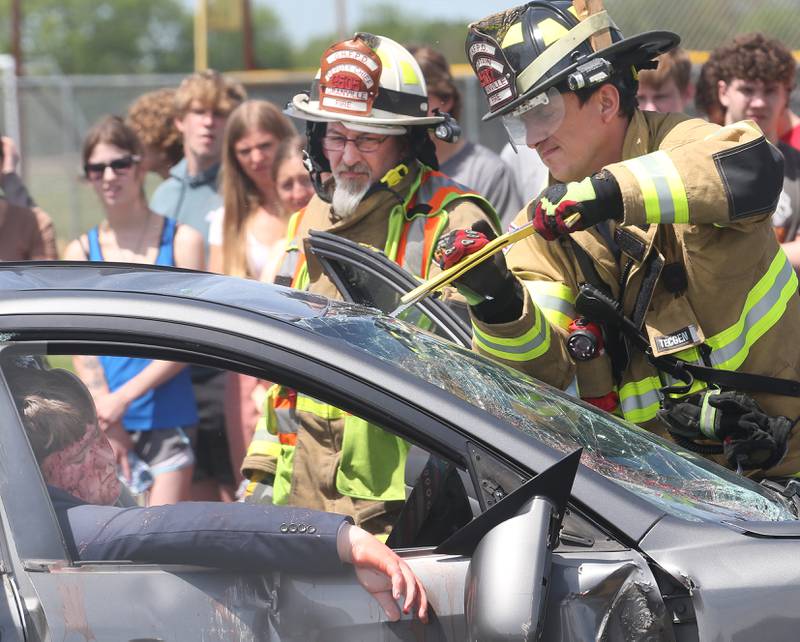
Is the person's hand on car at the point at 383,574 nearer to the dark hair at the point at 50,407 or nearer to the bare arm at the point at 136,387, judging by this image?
the dark hair at the point at 50,407

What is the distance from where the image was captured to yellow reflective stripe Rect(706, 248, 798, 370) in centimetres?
286

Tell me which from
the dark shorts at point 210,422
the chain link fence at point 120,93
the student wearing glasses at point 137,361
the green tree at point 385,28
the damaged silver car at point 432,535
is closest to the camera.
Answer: the damaged silver car at point 432,535

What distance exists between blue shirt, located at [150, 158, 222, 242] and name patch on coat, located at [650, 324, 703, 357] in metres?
3.05

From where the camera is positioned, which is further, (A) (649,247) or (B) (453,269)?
(A) (649,247)

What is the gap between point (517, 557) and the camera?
190 centimetres

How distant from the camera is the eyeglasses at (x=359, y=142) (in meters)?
3.68

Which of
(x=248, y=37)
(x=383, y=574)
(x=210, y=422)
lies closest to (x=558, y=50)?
(x=383, y=574)

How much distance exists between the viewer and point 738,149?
267cm

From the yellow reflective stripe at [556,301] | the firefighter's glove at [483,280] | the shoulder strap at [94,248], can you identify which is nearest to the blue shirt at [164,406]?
the shoulder strap at [94,248]

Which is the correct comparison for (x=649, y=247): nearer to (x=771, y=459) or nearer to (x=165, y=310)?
(x=771, y=459)

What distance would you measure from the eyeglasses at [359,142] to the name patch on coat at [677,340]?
3.97ft

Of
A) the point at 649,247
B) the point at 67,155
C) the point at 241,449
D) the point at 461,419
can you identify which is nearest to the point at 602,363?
the point at 649,247

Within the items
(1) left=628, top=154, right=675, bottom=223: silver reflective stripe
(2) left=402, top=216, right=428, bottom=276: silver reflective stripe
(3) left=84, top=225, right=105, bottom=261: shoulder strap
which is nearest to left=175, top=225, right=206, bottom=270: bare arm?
(3) left=84, top=225, right=105, bottom=261: shoulder strap

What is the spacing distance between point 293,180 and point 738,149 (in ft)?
8.71
